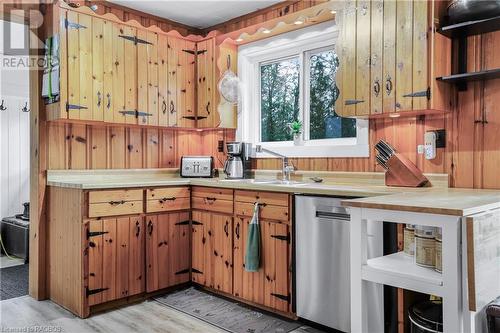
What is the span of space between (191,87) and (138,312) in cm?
214

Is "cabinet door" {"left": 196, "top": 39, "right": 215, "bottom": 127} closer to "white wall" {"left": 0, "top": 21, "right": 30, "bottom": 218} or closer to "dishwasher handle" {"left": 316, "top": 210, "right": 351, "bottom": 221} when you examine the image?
"dishwasher handle" {"left": 316, "top": 210, "right": 351, "bottom": 221}

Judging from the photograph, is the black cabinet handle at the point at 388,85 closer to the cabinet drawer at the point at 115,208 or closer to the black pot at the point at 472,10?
the black pot at the point at 472,10

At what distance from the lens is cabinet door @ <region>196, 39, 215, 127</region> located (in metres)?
3.90

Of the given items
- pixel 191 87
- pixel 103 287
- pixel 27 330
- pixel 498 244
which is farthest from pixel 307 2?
pixel 27 330

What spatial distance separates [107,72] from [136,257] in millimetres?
1537

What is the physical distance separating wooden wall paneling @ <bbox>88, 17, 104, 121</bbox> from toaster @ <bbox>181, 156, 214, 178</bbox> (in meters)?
0.91

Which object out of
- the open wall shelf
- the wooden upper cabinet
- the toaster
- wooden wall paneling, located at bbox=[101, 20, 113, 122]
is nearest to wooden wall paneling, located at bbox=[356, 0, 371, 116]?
the wooden upper cabinet

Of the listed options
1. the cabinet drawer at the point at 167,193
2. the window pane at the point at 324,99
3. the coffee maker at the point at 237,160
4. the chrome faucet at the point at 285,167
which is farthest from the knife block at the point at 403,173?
the cabinet drawer at the point at 167,193

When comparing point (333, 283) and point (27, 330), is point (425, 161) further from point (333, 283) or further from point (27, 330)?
point (27, 330)

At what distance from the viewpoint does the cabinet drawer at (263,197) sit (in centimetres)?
278

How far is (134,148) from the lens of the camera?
152 inches

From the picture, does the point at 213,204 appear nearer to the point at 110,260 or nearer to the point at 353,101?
the point at 110,260

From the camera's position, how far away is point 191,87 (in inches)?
160

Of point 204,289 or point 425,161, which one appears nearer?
point 425,161
